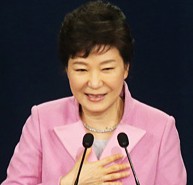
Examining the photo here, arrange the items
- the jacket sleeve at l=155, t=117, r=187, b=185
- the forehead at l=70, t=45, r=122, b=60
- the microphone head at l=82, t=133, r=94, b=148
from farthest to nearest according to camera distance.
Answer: the jacket sleeve at l=155, t=117, r=187, b=185
the forehead at l=70, t=45, r=122, b=60
the microphone head at l=82, t=133, r=94, b=148

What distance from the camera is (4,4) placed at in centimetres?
240

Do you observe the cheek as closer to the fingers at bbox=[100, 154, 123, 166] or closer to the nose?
the nose

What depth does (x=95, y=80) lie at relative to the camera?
1.49m

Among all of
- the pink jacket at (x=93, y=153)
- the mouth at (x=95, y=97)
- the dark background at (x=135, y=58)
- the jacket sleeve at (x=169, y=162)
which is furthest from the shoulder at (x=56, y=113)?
the dark background at (x=135, y=58)

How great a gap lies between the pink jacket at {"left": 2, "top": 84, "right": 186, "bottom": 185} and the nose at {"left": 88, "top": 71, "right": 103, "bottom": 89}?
0.19 meters

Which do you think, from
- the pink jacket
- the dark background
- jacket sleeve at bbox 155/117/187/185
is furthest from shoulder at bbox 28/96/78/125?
the dark background

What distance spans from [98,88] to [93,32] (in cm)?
15

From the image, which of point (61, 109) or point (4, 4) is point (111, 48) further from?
point (4, 4)

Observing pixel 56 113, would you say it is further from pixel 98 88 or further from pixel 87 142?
pixel 87 142

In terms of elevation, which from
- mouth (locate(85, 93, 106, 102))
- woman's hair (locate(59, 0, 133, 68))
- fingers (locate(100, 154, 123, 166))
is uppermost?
woman's hair (locate(59, 0, 133, 68))

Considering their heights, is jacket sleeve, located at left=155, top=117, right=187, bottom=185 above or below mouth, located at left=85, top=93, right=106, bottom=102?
below

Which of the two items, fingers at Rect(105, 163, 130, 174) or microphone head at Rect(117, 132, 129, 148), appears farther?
fingers at Rect(105, 163, 130, 174)

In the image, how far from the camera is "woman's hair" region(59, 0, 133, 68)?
4.87 ft

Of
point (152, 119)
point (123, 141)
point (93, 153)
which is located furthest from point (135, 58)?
point (123, 141)
